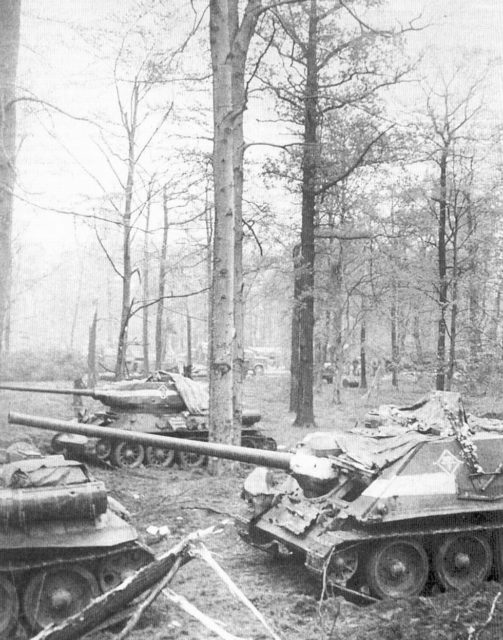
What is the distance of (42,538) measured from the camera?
243 inches

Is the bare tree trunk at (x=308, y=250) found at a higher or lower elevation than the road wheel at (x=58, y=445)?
higher

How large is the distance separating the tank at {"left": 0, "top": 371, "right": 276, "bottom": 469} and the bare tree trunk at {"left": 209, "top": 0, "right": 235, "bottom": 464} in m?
3.10

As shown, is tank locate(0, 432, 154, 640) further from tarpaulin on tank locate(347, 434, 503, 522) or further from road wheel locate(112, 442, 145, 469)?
road wheel locate(112, 442, 145, 469)

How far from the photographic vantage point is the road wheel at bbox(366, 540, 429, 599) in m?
7.16

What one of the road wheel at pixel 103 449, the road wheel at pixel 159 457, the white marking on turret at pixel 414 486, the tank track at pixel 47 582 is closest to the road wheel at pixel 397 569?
the white marking on turret at pixel 414 486

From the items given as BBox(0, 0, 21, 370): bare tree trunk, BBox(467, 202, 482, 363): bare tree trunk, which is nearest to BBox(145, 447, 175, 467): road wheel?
BBox(0, 0, 21, 370): bare tree trunk

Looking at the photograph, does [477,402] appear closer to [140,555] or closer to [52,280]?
[140,555]

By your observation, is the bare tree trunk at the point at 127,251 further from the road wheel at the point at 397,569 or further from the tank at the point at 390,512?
the road wheel at the point at 397,569

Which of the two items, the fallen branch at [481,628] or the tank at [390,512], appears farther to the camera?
the tank at [390,512]

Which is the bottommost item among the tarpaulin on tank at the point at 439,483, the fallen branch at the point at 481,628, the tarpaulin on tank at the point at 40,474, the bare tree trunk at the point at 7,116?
the fallen branch at the point at 481,628

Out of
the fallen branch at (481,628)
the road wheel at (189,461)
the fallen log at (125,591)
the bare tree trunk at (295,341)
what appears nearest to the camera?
the fallen log at (125,591)

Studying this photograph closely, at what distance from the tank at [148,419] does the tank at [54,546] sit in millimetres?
6899

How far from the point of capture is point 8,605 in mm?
6102

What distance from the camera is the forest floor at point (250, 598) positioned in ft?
19.4
